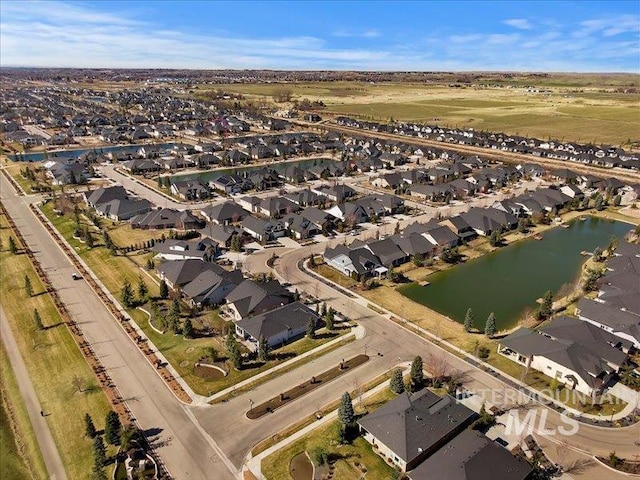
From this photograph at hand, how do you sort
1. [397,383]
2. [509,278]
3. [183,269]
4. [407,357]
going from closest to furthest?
[397,383]
[407,357]
[183,269]
[509,278]

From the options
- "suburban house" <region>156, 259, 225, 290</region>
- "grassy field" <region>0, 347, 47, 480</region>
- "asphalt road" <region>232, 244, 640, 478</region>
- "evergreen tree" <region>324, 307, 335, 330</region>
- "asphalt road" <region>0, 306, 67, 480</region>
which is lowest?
"grassy field" <region>0, 347, 47, 480</region>

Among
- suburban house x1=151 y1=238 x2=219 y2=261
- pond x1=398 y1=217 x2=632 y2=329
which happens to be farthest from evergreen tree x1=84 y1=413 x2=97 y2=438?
pond x1=398 y1=217 x2=632 y2=329

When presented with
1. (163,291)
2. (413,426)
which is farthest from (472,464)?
(163,291)

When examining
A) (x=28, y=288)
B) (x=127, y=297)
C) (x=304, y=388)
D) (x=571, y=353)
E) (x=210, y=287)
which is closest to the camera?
(x=304, y=388)

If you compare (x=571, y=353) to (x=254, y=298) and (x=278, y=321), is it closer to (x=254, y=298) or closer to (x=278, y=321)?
(x=278, y=321)

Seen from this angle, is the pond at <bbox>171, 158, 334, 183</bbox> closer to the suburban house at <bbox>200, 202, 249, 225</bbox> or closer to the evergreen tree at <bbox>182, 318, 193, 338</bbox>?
the suburban house at <bbox>200, 202, 249, 225</bbox>
